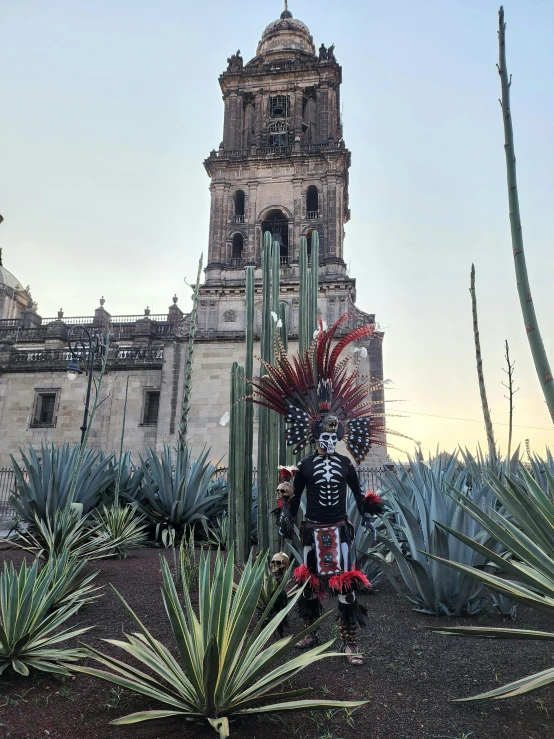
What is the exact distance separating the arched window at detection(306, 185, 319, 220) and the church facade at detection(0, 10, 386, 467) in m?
0.07

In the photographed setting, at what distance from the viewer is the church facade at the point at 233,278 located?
921 inches

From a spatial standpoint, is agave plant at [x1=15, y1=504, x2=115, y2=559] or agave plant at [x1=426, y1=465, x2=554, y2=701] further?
agave plant at [x1=15, y1=504, x2=115, y2=559]

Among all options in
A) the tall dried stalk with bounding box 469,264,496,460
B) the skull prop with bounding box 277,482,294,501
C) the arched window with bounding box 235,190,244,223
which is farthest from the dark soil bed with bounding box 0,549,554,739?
the arched window with bounding box 235,190,244,223

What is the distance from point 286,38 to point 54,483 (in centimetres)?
3290

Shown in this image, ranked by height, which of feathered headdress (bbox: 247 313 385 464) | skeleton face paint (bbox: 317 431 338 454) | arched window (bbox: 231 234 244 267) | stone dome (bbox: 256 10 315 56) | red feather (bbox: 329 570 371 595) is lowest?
red feather (bbox: 329 570 371 595)

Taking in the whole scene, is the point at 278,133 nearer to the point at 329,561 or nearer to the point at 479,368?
the point at 479,368

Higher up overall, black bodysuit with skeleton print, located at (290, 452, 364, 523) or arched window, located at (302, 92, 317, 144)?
arched window, located at (302, 92, 317, 144)

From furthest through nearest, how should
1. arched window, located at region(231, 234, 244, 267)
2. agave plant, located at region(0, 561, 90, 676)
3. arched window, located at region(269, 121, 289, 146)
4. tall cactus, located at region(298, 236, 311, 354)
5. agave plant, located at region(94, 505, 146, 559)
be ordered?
arched window, located at region(269, 121, 289, 146) < arched window, located at region(231, 234, 244, 267) < agave plant, located at region(94, 505, 146, 559) < tall cactus, located at region(298, 236, 311, 354) < agave plant, located at region(0, 561, 90, 676)

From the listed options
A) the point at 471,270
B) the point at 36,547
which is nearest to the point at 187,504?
the point at 36,547

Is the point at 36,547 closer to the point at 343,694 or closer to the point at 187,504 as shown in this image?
the point at 187,504

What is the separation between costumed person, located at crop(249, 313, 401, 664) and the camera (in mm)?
4059

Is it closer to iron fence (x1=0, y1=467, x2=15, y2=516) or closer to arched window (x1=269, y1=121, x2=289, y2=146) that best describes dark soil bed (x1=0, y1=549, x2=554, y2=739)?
iron fence (x1=0, y1=467, x2=15, y2=516)

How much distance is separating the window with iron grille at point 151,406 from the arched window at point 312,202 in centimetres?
1162

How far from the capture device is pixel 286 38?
31578 mm
